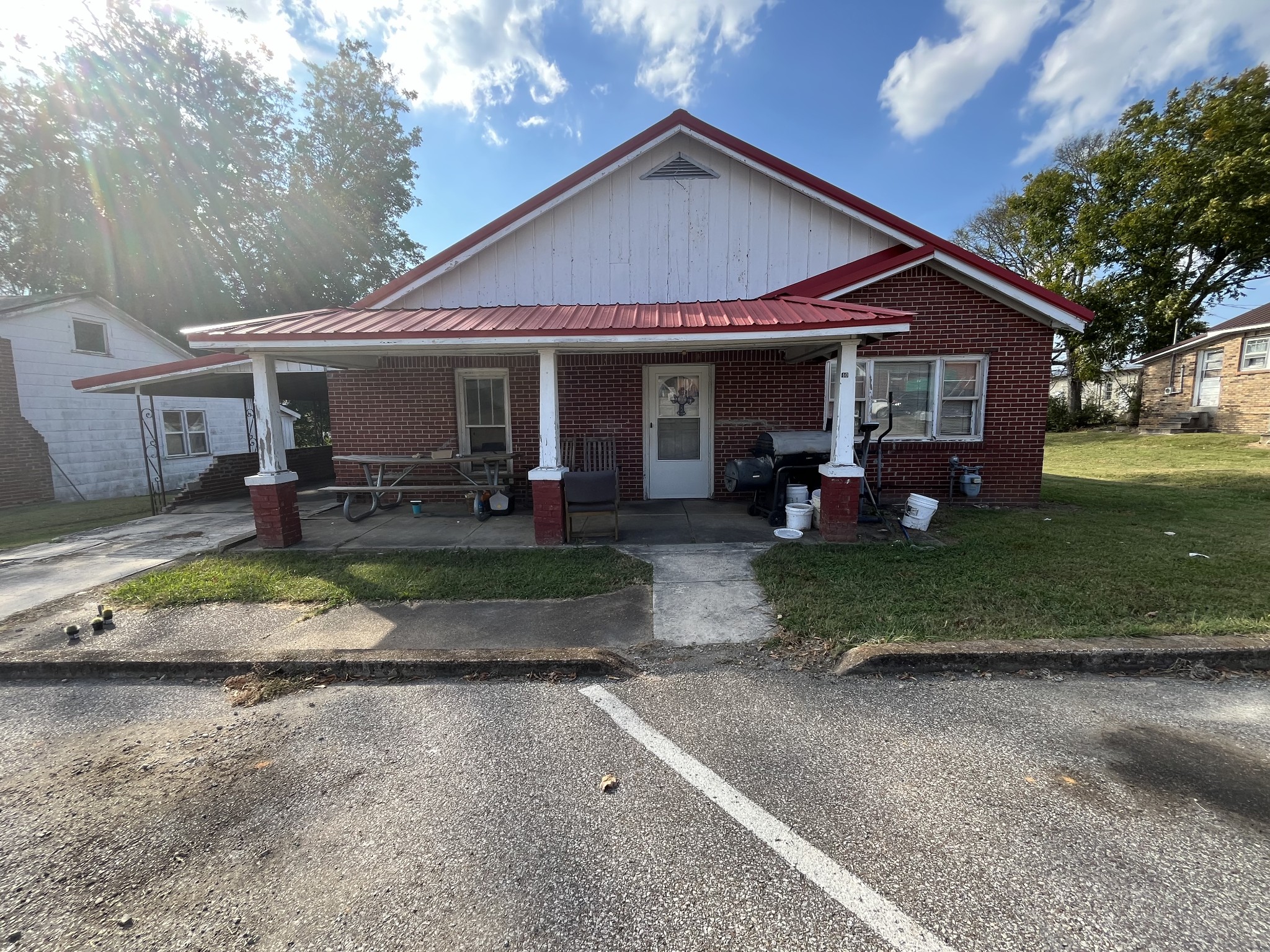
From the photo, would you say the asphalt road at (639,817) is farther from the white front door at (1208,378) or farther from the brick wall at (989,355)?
the white front door at (1208,378)

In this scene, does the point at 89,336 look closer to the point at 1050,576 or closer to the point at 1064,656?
the point at 1064,656

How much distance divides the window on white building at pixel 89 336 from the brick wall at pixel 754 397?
Answer: 1029 centimetres

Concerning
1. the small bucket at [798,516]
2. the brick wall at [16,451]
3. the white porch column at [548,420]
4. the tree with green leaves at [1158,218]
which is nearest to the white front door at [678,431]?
the small bucket at [798,516]

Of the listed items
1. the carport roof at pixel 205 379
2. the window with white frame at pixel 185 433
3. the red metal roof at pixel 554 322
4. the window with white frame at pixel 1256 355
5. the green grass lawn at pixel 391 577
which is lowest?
the green grass lawn at pixel 391 577

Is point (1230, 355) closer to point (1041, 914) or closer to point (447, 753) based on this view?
point (1041, 914)

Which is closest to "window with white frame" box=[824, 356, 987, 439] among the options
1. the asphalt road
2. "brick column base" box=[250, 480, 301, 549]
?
the asphalt road

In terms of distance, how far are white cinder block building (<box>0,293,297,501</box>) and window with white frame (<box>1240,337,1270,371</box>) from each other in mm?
31453

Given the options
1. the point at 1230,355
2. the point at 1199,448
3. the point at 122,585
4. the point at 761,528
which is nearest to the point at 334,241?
the point at 122,585

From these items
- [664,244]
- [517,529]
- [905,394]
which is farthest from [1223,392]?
[517,529]

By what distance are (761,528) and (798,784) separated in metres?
4.42

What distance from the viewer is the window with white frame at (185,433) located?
1442 cm

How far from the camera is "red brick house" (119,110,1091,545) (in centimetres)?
772

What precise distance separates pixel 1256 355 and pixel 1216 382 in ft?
5.57

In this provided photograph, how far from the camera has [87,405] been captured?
43.6ft
